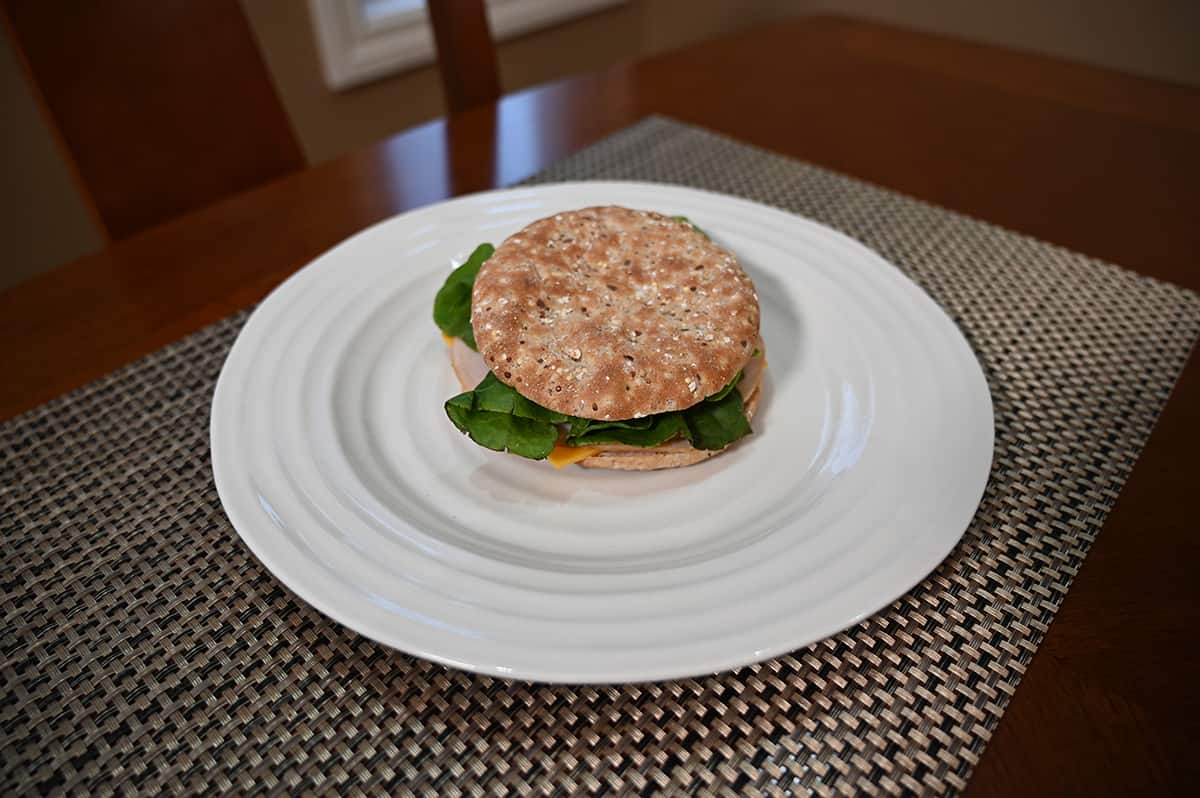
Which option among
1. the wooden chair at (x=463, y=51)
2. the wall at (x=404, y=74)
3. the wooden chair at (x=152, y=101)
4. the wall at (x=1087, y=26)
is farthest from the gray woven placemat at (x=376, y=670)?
the wall at (x=1087, y=26)

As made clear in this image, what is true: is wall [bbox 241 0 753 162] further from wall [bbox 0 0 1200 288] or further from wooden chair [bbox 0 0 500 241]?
wooden chair [bbox 0 0 500 241]

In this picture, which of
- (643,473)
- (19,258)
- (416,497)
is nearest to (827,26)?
(643,473)

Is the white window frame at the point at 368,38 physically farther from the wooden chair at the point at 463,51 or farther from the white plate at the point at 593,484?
the white plate at the point at 593,484

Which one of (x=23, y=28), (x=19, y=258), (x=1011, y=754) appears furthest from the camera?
Answer: (x=19, y=258)

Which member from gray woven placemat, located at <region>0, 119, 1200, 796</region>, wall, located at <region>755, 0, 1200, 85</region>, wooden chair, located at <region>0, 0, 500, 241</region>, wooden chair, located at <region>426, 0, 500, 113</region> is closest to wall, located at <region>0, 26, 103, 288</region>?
wooden chair, located at <region>0, 0, 500, 241</region>

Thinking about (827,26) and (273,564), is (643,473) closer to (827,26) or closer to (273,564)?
(273,564)
